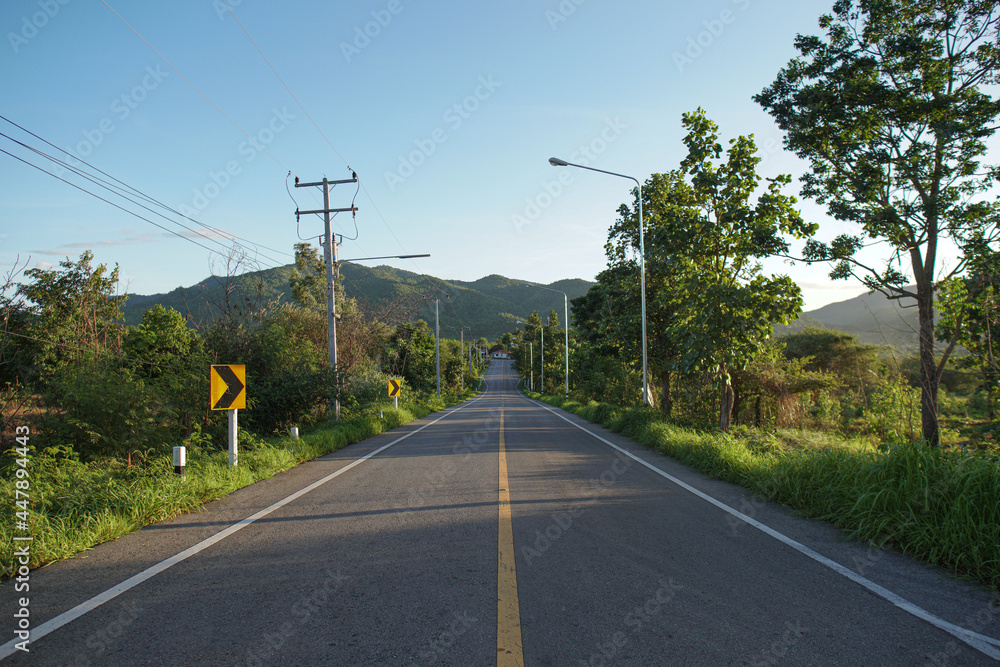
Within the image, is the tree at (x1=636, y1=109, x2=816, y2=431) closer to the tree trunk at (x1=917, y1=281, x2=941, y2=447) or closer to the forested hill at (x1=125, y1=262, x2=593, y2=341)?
the tree trunk at (x1=917, y1=281, x2=941, y2=447)

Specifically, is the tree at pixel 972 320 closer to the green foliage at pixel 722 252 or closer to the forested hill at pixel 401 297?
the green foliage at pixel 722 252

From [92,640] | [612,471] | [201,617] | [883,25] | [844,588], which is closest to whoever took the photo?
[92,640]

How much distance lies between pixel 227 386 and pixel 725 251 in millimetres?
10510

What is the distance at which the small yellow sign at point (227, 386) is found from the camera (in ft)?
28.8

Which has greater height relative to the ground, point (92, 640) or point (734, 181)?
point (734, 181)

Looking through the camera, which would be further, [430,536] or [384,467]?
[384,467]

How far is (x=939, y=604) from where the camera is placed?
361 centimetres

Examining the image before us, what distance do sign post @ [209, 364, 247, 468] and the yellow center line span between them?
5.27 m

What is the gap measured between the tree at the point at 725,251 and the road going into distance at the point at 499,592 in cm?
561

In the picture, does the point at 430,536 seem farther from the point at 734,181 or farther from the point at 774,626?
the point at 734,181

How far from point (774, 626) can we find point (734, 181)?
1061 centimetres

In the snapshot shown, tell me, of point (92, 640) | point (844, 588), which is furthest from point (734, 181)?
point (92, 640)

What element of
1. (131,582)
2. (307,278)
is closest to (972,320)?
(131,582)

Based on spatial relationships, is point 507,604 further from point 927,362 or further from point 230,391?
point 927,362
